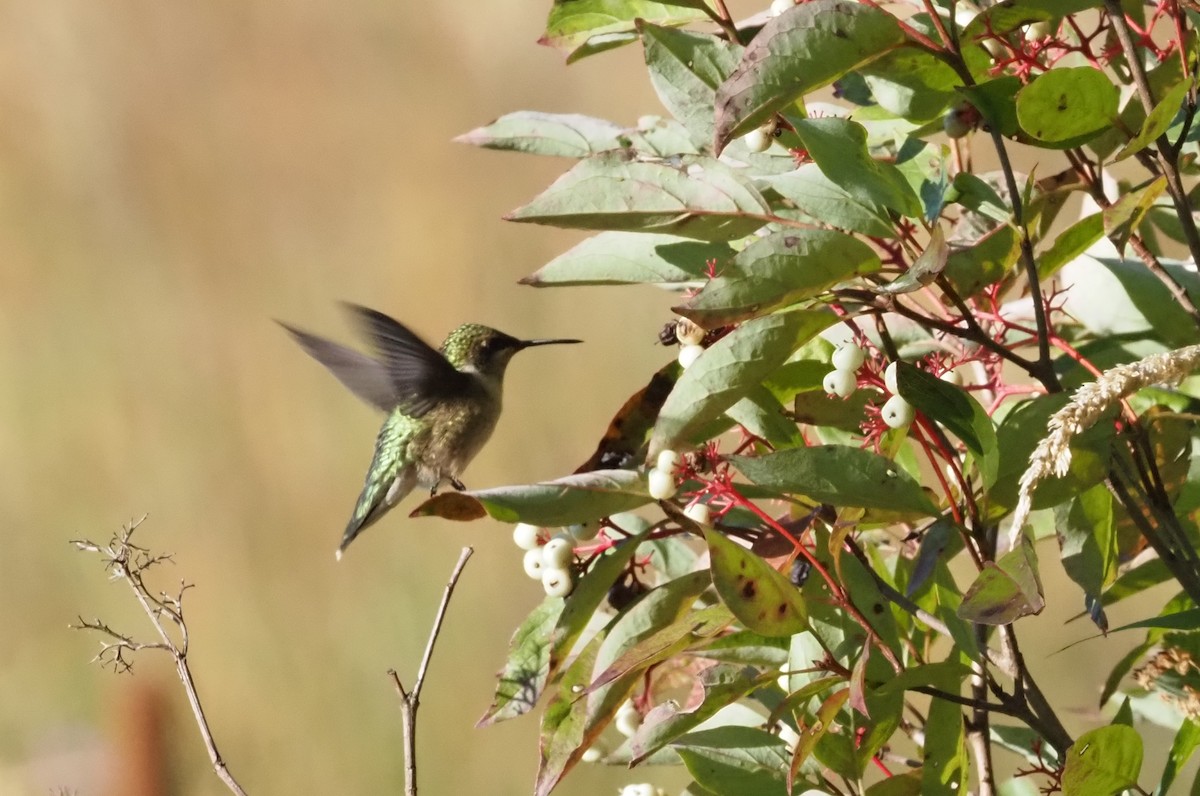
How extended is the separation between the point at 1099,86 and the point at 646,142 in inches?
10.5

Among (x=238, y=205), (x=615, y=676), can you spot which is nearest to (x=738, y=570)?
(x=615, y=676)

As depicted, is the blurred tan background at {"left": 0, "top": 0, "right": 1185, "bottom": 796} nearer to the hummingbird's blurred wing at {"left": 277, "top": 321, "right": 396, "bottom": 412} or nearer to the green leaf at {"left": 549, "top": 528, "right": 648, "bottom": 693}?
the hummingbird's blurred wing at {"left": 277, "top": 321, "right": 396, "bottom": 412}

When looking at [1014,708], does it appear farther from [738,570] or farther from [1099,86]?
[1099,86]

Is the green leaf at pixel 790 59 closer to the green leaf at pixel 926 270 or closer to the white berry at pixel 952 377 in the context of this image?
the green leaf at pixel 926 270

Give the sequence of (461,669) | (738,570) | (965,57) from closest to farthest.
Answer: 1. (738,570)
2. (965,57)
3. (461,669)

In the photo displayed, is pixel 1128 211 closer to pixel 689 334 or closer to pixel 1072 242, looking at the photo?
pixel 1072 242

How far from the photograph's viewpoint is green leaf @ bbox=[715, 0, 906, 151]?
50cm

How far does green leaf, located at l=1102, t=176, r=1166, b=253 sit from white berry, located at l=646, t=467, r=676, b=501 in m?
0.24

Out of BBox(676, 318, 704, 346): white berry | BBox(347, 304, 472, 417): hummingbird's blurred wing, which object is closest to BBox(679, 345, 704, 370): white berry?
BBox(676, 318, 704, 346): white berry

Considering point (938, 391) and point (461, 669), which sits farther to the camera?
point (461, 669)

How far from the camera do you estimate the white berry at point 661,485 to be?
1.74ft

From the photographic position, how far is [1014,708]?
0.56 meters

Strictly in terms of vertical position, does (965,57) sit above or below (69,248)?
below

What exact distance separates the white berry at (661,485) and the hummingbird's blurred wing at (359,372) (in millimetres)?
617
